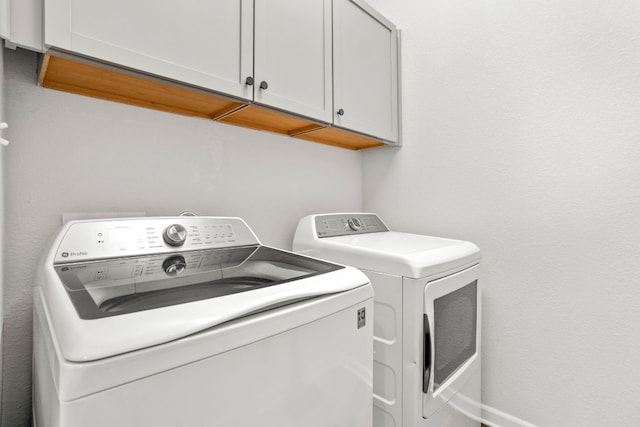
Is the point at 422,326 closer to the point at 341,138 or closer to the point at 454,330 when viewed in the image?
the point at 454,330

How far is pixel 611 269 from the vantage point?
1.26 m

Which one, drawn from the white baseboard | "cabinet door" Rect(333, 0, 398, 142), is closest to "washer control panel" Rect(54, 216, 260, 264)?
"cabinet door" Rect(333, 0, 398, 142)

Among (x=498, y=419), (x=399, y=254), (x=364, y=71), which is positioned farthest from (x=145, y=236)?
(x=498, y=419)

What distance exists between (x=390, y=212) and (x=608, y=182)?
1.05 m

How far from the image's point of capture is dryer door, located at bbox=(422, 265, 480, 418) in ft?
3.59

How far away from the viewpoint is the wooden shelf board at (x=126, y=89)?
905 millimetres

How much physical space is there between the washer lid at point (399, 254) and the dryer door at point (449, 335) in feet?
0.22

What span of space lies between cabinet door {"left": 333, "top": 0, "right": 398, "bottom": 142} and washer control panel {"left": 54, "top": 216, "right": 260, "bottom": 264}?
0.76 m

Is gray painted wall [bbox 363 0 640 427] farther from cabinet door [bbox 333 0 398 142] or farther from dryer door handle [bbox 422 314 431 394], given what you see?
dryer door handle [bbox 422 314 431 394]

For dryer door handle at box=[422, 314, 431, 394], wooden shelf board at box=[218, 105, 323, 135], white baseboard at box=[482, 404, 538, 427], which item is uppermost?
wooden shelf board at box=[218, 105, 323, 135]

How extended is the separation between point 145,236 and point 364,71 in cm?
137

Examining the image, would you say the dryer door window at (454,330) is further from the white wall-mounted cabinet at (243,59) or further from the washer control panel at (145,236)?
the white wall-mounted cabinet at (243,59)

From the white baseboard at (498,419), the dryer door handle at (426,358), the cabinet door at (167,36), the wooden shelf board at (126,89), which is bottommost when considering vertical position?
the white baseboard at (498,419)

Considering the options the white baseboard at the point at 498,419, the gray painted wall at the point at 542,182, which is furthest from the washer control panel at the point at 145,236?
the white baseboard at the point at 498,419
